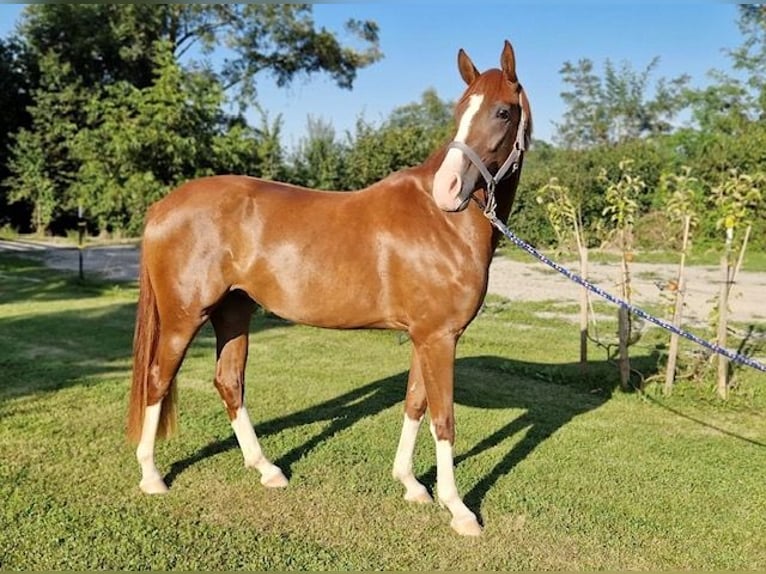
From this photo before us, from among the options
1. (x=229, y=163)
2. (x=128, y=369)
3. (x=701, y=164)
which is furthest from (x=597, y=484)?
(x=701, y=164)

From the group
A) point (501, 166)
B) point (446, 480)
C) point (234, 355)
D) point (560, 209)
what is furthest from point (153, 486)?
point (560, 209)

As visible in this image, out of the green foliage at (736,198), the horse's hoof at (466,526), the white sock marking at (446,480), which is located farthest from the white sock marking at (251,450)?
the green foliage at (736,198)

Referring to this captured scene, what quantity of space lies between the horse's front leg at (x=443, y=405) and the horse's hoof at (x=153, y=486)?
4.82ft

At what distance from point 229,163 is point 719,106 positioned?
35.8m

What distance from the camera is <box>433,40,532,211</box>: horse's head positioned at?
9.33ft

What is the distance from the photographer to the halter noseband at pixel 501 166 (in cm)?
289

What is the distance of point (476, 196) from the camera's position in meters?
3.22

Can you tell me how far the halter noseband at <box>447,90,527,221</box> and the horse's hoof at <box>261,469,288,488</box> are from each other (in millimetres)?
1830

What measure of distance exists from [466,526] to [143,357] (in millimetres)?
1982

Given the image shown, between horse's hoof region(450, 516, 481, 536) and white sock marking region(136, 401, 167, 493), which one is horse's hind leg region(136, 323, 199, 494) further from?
horse's hoof region(450, 516, 481, 536)

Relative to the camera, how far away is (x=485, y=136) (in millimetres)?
2934

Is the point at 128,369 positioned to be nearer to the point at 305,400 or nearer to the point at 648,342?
the point at 305,400

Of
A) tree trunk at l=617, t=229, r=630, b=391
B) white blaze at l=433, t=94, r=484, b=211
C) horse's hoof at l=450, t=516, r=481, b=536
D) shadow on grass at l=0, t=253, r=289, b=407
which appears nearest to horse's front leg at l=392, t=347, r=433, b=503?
horse's hoof at l=450, t=516, r=481, b=536

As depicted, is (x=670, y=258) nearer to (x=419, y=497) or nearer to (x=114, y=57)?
(x=419, y=497)
